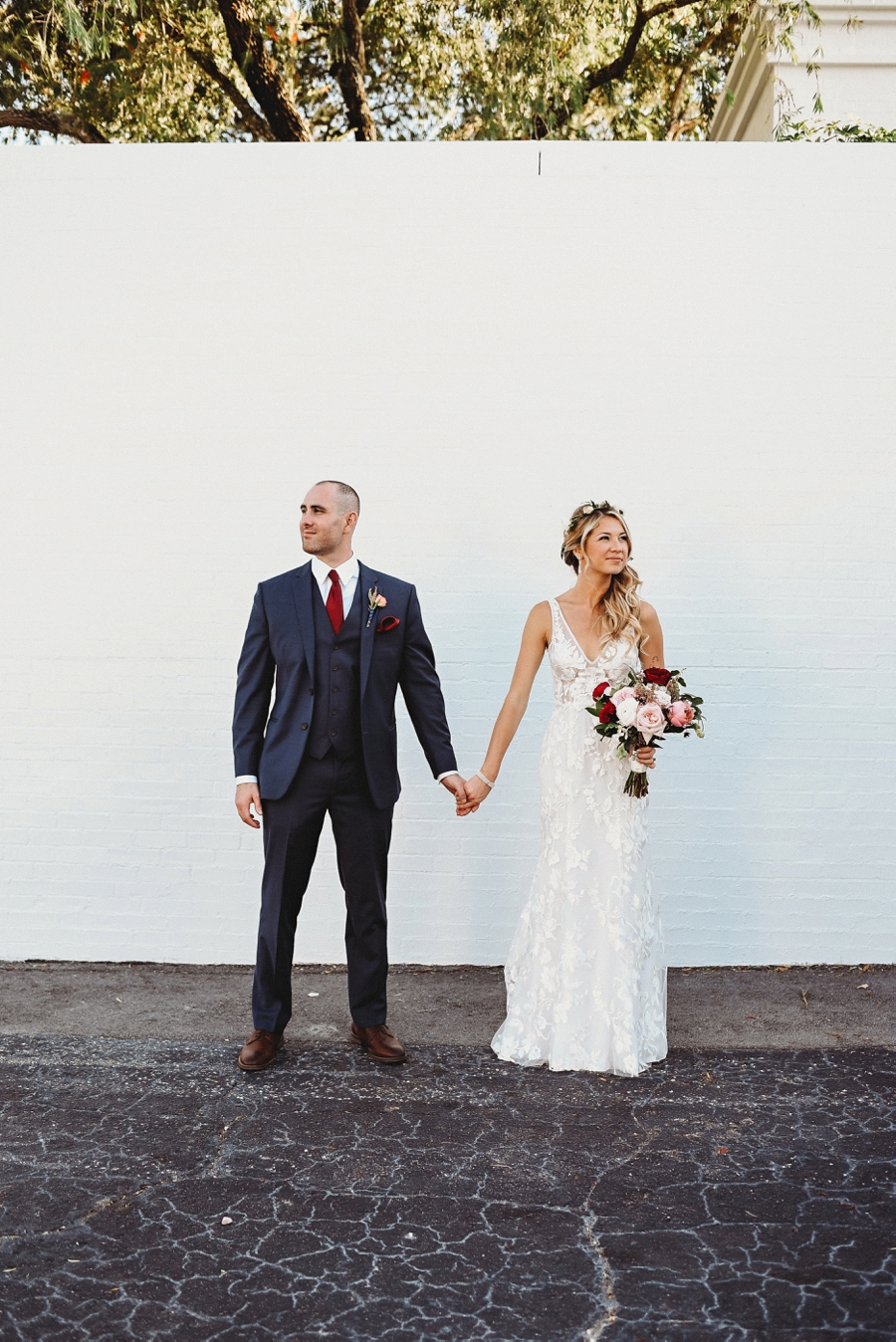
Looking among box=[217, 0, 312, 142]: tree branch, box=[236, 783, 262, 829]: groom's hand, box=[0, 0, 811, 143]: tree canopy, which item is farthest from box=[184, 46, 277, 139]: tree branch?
box=[236, 783, 262, 829]: groom's hand

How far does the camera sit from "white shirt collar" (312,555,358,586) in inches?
173

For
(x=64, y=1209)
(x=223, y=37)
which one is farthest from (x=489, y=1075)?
(x=223, y=37)

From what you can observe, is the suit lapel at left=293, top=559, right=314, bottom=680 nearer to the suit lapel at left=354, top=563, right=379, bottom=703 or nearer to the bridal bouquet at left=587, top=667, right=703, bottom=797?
the suit lapel at left=354, top=563, right=379, bottom=703

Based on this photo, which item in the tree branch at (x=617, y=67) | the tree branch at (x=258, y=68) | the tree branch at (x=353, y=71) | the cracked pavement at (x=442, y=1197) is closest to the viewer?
the cracked pavement at (x=442, y=1197)

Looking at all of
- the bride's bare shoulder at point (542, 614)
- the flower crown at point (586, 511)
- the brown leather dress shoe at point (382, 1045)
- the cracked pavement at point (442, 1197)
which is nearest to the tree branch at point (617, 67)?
the flower crown at point (586, 511)

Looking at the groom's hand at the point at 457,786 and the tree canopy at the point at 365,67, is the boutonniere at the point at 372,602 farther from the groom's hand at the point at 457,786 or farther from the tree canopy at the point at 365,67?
the tree canopy at the point at 365,67

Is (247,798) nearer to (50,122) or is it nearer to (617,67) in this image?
(50,122)

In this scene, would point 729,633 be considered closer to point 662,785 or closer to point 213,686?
point 662,785

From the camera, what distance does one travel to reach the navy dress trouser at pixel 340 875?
430 cm

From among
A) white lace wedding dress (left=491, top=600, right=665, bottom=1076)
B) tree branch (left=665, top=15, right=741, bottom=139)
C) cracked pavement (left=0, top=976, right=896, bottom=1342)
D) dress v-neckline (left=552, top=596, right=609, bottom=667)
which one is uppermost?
tree branch (left=665, top=15, right=741, bottom=139)

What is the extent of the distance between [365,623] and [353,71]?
859cm

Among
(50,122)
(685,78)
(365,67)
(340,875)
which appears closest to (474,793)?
(340,875)

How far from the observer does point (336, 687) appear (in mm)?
4297

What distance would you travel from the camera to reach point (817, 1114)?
3.90 metres
